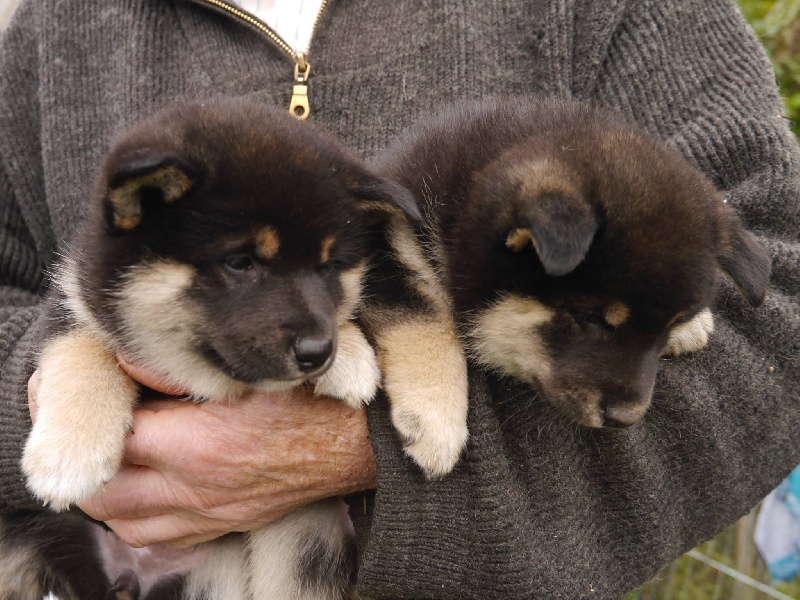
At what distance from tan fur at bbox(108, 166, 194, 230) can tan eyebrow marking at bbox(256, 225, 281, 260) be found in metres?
0.24

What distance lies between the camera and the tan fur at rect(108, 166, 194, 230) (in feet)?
7.03

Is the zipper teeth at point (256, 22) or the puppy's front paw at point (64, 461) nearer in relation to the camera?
the puppy's front paw at point (64, 461)

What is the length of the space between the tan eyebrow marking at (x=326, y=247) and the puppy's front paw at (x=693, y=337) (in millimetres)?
1154

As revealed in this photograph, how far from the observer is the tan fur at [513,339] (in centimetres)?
246

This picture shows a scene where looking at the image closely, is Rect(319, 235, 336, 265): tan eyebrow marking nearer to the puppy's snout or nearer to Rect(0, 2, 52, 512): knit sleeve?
the puppy's snout

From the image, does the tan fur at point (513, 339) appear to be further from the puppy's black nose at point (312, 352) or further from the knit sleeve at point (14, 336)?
the knit sleeve at point (14, 336)

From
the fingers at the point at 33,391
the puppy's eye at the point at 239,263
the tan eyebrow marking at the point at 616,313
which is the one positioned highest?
the puppy's eye at the point at 239,263

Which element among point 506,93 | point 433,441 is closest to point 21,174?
point 506,93

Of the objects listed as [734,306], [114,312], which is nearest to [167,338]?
[114,312]

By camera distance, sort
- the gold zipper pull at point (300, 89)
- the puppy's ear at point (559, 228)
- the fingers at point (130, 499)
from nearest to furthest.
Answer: the puppy's ear at point (559, 228) < the fingers at point (130, 499) < the gold zipper pull at point (300, 89)

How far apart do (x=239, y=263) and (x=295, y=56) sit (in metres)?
1.21

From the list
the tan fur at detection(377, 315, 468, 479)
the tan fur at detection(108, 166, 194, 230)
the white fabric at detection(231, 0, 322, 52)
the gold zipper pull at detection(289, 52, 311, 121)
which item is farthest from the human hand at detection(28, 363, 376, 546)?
the white fabric at detection(231, 0, 322, 52)

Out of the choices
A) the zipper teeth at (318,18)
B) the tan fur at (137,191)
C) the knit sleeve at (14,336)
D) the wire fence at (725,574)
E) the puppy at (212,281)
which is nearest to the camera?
the tan fur at (137,191)

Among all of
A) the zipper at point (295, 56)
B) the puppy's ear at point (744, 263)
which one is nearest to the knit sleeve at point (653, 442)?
the puppy's ear at point (744, 263)
